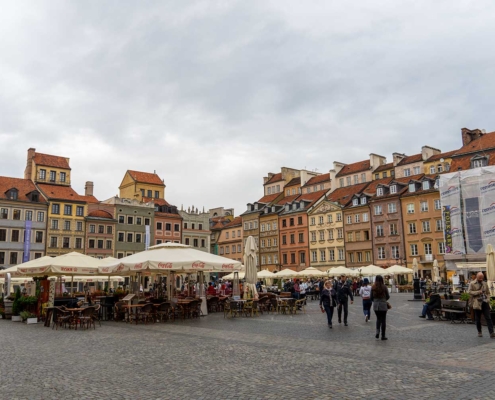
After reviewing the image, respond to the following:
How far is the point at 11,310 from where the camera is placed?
22734 millimetres

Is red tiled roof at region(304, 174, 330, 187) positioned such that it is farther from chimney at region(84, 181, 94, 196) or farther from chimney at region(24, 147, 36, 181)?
chimney at region(24, 147, 36, 181)

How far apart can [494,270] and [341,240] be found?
142 feet

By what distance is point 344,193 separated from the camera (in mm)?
65812

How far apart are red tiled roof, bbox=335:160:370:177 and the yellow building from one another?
28.2m

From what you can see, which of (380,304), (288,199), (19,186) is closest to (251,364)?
(380,304)

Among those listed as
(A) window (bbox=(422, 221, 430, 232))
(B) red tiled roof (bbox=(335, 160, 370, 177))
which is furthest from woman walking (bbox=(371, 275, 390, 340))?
(B) red tiled roof (bbox=(335, 160, 370, 177))

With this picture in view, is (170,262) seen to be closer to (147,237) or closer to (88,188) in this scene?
(147,237)

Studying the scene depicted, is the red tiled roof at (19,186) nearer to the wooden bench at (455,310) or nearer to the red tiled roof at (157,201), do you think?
the red tiled roof at (157,201)

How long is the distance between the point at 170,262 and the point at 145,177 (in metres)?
58.7

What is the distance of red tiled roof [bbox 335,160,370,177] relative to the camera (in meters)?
66.3

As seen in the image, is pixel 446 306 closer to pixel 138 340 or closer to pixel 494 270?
pixel 494 270

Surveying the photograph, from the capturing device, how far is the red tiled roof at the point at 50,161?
6335cm

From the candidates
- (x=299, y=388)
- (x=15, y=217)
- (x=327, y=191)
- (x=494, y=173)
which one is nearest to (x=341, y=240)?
(x=327, y=191)

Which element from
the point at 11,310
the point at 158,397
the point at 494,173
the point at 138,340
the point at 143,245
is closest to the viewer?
the point at 158,397
